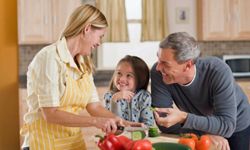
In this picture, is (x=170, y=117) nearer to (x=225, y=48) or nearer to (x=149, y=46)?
(x=149, y=46)

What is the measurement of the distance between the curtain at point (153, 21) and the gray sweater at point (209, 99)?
2.72 m

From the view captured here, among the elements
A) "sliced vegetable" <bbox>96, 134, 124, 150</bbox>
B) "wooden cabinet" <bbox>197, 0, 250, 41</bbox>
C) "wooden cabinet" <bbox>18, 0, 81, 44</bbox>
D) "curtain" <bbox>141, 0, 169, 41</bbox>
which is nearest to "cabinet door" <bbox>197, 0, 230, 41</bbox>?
"wooden cabinet" <bbox>197, 0, 250, 41</bbox>

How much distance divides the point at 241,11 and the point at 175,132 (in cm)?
315

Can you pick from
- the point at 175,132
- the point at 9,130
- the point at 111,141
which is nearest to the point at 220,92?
the point at 175,132

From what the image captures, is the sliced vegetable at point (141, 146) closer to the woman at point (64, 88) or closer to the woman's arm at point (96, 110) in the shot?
the woman at point (64, 88)

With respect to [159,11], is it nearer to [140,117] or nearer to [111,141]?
[140,117]

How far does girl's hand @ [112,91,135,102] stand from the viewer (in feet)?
7.15

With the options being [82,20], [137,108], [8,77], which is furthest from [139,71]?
[8,77]

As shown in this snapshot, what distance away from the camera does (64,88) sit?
5.32ft

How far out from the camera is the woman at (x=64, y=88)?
1547 millimetres

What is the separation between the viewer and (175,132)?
6.64ft

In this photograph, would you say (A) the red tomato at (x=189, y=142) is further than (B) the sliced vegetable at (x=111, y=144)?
Yes

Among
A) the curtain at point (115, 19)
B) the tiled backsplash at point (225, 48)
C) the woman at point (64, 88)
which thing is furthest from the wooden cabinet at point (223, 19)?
the woman at point (64, 88)

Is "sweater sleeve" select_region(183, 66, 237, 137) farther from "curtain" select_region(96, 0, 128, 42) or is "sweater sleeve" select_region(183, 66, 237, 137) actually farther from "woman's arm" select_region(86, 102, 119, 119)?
"curtain" select_region(96, 0, 128, 42)
